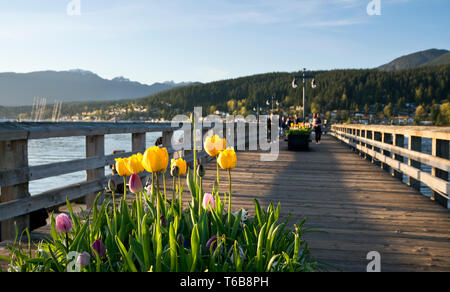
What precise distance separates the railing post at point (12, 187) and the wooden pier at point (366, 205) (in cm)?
13

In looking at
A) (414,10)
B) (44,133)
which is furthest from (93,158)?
(414,10)

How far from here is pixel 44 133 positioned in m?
3.71

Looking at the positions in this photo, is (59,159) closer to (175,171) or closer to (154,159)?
(175,171)

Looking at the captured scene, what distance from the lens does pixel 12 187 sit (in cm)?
344

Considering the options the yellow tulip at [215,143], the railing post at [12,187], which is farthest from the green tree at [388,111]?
the yellow tulip at [215,143]

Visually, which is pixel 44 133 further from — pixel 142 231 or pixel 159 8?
pixel 142 231

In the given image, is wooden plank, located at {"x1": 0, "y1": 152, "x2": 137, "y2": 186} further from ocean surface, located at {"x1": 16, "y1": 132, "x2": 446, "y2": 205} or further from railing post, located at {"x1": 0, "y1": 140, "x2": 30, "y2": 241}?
ocean surface, located at {"x1": 16, "y1": 132, "x2": 446, "y2": 205}

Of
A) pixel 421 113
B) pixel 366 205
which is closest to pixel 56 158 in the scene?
pixel 366 205

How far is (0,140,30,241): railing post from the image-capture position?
339cm

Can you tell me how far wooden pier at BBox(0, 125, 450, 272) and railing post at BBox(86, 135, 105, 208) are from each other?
0.15 m

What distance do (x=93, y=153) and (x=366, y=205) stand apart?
11.9ft

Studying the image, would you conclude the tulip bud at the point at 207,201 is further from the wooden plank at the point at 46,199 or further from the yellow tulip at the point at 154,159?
the wooden plank at the point at 46,199
